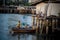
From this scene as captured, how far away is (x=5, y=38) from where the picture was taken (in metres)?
28.5

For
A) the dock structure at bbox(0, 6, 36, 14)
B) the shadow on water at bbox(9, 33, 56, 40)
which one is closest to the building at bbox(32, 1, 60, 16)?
the shadow on water at bbox(9, 33, 56, 40)

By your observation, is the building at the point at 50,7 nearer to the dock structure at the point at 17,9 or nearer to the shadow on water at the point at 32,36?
the shadow on water at the point at 32,36

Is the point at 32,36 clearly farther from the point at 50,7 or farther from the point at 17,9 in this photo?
the point at 17,9

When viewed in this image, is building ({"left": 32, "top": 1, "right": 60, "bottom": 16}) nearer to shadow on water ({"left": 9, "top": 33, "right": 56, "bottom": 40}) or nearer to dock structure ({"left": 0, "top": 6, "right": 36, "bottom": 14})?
shadow on water ({"left": 9, "top": 33, "right": 56, "bottom": 40})

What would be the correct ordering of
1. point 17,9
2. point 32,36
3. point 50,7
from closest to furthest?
point 50,7, point 32,36, point 17,9

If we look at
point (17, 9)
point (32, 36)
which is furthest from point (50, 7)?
point (17, 9)

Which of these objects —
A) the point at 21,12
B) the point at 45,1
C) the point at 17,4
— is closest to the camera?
the point at 45,1

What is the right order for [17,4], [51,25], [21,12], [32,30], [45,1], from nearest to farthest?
[51,25] < [45,1] < [32,30] < [21,12] < [17,4]

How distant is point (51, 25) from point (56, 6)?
2194 mm

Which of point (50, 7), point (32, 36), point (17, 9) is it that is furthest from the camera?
point (17, 9)

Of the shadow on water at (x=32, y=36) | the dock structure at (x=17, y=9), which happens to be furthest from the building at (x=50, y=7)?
the dock structure at (x=17, y=9)

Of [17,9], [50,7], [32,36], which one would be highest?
[50,7]

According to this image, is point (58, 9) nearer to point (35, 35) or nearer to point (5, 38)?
point (35, 35)

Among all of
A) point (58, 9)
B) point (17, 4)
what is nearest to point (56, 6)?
point (58, 9)
